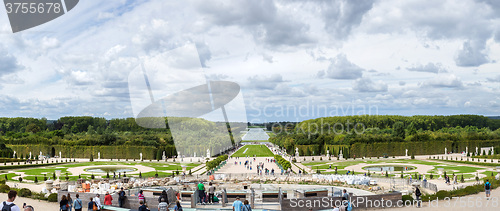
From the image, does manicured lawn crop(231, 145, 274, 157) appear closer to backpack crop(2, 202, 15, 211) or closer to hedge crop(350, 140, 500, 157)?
hedge crop(350, 140, 500, 157)

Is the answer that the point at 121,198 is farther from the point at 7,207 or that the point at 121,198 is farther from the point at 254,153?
the point at 254,153

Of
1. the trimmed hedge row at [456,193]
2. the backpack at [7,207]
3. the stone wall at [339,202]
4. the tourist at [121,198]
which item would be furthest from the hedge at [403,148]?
the backpack at [7,207]

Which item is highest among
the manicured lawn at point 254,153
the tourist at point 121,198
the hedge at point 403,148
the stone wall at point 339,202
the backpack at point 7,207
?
the backpack at point 7,207

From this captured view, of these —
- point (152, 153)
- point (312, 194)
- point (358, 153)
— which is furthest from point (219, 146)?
point (312, 194)

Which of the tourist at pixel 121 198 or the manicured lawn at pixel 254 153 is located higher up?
the tourist at pixel 121 198

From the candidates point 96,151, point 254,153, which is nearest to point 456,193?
point 96,151

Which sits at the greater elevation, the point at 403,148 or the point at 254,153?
the point at 403,148

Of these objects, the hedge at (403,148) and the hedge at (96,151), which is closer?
the hedge at (96,151)

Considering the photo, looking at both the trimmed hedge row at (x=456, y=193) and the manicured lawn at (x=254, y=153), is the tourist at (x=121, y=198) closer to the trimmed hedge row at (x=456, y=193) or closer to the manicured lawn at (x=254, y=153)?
the trimmed hedge row at (x=456, y=193)

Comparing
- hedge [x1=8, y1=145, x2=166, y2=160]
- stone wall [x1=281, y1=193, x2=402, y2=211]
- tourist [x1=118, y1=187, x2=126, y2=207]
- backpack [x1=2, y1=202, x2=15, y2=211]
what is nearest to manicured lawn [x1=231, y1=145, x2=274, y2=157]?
hedge [x1=8, y1=145, x2=166, y2=160]

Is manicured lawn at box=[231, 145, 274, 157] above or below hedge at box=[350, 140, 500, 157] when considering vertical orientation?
below

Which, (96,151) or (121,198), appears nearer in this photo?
(121,198)
